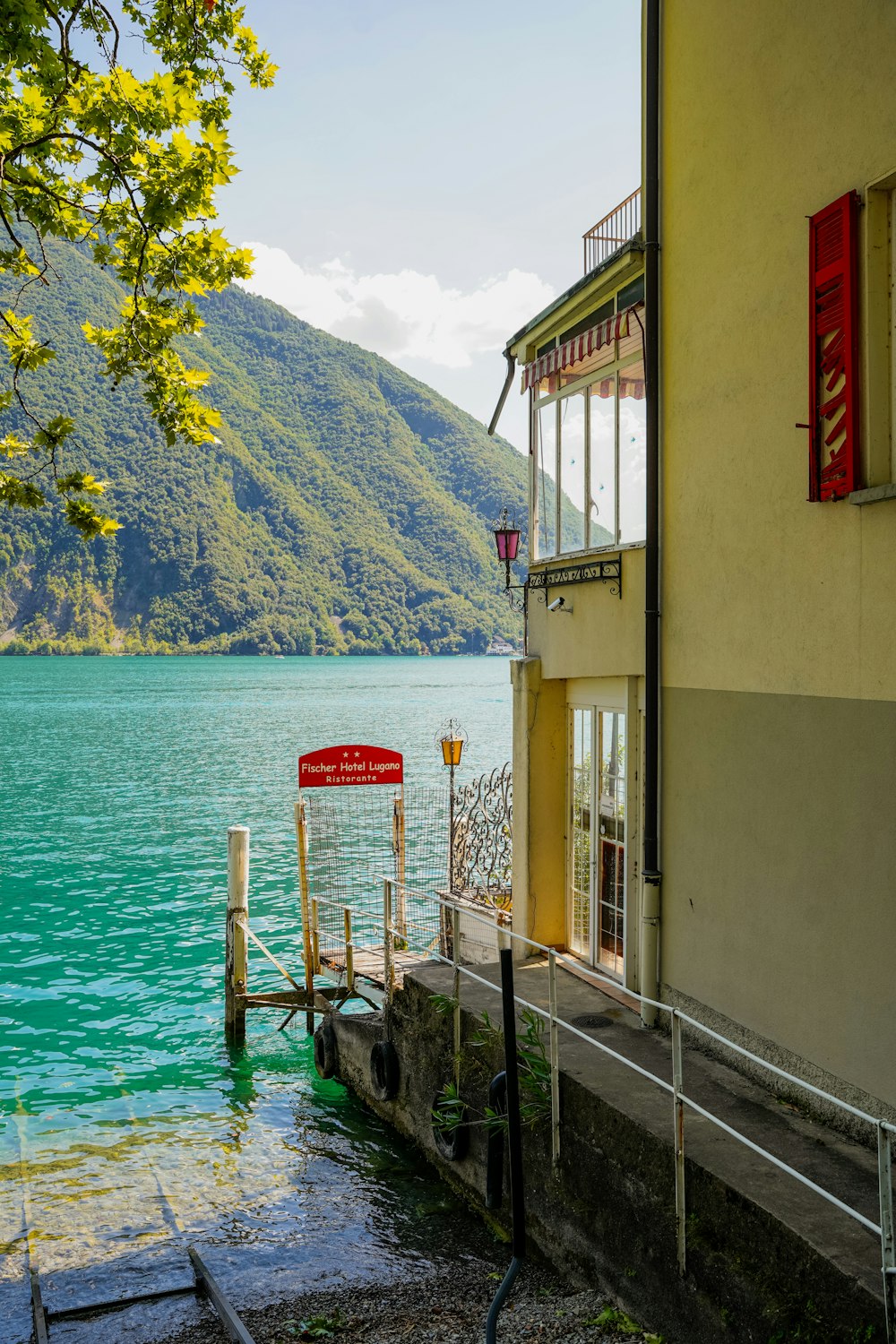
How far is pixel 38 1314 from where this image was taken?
7719mm

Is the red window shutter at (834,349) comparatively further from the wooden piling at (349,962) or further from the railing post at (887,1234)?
the wooden piling at (349,962)

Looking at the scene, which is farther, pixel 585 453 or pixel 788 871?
pixel 585 453

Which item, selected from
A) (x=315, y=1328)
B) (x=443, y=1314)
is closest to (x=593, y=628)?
(x=443, y=1314)

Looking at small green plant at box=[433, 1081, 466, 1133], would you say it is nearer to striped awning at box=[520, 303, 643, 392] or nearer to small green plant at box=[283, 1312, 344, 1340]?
small green plant at box=[283, 1312, 344, 1340]

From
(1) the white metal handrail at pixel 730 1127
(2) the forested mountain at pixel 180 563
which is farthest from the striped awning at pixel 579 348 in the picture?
(2) the forested mountain at pixel 180 563

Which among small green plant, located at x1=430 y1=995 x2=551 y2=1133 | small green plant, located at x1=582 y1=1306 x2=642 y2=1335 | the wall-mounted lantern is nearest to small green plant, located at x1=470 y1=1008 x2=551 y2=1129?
small green plant, located at x1=430 y1=995 x2=551 y2=1133

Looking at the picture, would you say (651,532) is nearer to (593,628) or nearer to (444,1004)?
(593,628)

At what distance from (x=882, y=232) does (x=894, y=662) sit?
2.55 m

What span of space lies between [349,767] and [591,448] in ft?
22.3

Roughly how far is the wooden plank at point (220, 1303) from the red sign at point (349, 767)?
773 centimetres

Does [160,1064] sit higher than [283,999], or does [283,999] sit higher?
[283,999]

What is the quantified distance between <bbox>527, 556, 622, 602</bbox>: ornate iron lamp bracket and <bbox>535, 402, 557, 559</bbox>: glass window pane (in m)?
0.34

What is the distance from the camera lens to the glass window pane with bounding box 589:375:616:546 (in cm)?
1072

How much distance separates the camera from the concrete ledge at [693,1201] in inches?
205
